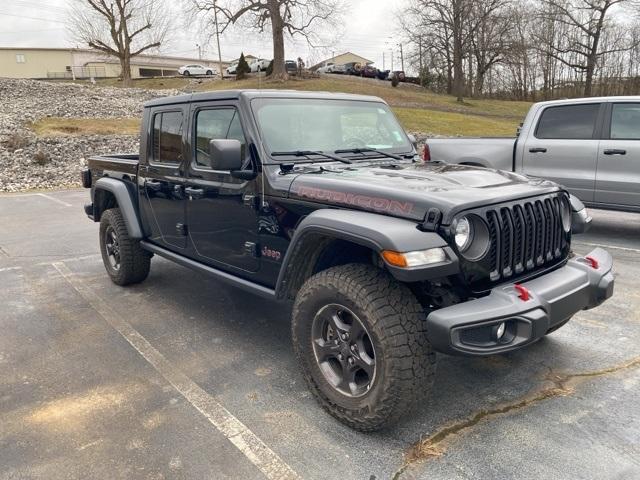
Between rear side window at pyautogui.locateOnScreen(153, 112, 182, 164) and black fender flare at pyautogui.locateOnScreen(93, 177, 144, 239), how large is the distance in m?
0.64

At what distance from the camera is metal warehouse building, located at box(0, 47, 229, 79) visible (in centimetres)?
6674

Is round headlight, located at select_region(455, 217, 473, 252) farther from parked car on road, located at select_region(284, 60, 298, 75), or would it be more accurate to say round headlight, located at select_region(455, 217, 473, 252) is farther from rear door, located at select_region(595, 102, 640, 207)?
parked car on road, located at select_region(284, 60, 298, 75)

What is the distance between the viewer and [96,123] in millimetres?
19656

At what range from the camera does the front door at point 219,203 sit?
3672 mm

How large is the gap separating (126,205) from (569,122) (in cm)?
585

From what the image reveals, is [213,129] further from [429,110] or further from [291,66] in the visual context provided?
[291,66]

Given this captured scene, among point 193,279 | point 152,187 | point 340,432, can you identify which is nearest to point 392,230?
point 340,432

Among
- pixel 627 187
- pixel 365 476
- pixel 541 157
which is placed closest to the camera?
pixel 365 476

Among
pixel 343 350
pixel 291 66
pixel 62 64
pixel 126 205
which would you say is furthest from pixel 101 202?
pixel 62 64

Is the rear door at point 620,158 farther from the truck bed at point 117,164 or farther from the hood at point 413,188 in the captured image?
the truck bed at point 117,164

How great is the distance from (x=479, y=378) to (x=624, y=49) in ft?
158

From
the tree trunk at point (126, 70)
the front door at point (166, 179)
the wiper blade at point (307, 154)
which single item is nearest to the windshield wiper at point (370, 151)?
the wiper blade at point (307, 154)

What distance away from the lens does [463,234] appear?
8.87 ft

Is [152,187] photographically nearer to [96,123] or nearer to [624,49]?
[96,123]
